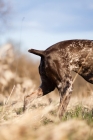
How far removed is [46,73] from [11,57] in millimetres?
2728

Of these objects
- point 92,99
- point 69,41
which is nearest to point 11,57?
point 92,99

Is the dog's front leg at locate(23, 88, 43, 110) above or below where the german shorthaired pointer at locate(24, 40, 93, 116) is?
below

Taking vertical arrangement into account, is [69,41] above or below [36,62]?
above

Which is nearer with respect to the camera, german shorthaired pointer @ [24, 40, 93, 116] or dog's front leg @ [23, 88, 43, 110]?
german shorthaired pointer @ [24, 40, 93, 116]

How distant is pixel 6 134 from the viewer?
154cm

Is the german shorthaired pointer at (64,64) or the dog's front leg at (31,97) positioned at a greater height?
the german shorthaired pointer at (64,64)

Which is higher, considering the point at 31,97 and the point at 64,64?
the point at 64,64

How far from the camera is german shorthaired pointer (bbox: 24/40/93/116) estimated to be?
5961mm

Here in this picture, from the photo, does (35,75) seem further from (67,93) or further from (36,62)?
(67,93)

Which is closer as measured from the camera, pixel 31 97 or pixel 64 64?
pixel 64 64

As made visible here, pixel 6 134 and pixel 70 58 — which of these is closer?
pixel 6 134

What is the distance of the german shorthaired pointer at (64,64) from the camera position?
5961mm

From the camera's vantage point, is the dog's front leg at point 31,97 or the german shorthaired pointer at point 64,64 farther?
the dog's front leg at point 31,97

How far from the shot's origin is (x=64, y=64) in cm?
599
